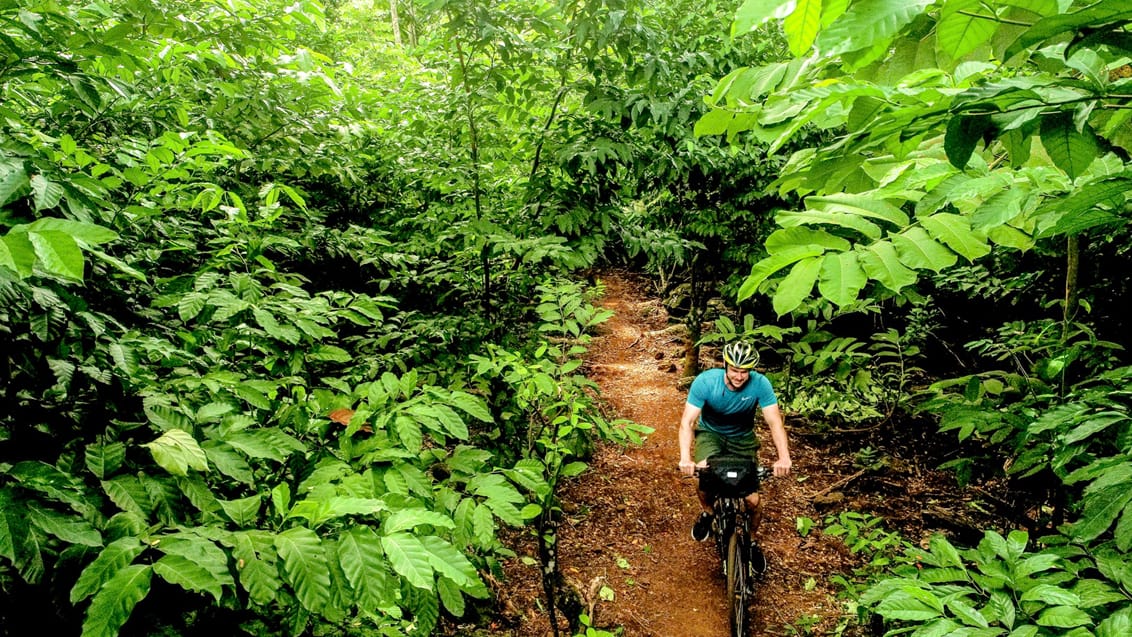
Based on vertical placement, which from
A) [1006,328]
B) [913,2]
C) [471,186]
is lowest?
[1006,328]

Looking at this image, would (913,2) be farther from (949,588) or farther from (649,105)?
(649,105)

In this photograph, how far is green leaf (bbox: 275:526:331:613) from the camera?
1.43m

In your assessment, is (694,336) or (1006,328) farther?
(694,336)

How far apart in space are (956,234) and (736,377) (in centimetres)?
339

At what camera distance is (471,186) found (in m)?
4.99

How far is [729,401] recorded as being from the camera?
4738 mm

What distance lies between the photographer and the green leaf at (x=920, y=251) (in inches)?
47.5

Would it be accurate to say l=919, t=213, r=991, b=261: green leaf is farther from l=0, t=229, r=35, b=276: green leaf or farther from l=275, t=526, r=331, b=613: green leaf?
l=0, t=229, r=35, b=276: green leaf

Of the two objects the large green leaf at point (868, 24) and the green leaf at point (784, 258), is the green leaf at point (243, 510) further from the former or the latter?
the large green leaf at point (868, 24)

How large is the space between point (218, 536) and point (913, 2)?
1.97m

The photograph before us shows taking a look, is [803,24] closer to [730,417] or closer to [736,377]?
[736,377]

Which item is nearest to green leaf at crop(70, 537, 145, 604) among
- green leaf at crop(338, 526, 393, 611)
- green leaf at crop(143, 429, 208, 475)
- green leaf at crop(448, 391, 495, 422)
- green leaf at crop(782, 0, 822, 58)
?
green leaf at crop(143, 429, 208, 475)

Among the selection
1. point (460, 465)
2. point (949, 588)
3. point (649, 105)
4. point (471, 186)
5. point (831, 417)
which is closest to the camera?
point (949, 588)

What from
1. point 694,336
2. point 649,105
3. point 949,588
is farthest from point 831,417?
point 949,588
